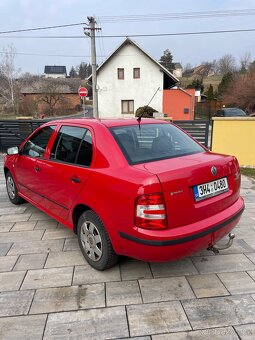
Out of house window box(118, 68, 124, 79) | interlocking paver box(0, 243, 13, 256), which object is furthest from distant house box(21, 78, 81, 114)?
interlocking paver box(0, 243, 13, 256)

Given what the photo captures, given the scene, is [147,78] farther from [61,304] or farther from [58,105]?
[61,304]

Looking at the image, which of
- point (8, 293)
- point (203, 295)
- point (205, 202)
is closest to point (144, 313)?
point (203, 295)

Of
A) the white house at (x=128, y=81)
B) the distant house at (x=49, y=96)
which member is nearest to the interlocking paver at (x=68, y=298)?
the white house at (x=128, y=81)

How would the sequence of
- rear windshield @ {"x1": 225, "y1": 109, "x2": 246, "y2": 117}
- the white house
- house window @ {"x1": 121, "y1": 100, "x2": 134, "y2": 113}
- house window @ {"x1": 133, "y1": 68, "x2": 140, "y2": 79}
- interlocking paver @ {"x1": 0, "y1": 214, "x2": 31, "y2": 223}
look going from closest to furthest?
interlocking paver @ {"x1": 0, "y1": 214, "x2": 31, "y2": 223}, rear windshield @ {"x1": 225, "y1": 109, "x2": 246, "y2": 117}, the white house, house window @ {"x1": 133, "y1": 68, "x2": 140, "y2": 79}, house window @ {"x1": 121, "y1": 100, "x2": 134, "y2": 113}

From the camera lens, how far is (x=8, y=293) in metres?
2.78

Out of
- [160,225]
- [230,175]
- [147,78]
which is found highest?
[147,78]

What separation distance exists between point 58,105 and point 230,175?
46.3 metres

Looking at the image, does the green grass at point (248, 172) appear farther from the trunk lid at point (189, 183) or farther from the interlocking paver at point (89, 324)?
the interlocking paver at point (89, 324)

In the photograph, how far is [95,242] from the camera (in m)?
3.01

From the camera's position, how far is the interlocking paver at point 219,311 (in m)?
2.37

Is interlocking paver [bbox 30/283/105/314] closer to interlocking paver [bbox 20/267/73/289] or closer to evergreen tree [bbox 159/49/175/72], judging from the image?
interlocking paver [bbox 20/267/73/289]

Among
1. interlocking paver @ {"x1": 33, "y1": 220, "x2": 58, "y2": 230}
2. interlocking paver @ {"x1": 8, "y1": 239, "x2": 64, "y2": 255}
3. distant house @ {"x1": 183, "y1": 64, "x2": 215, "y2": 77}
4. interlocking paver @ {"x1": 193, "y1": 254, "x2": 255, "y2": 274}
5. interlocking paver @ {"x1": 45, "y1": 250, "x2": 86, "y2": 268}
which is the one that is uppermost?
distant house @ {"x1": 183, "y1": 64, "x2": 215, "y2": 77}

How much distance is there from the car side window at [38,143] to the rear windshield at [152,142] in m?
1.22

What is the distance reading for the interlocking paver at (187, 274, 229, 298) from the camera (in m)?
2.73
